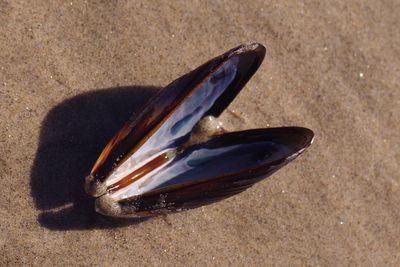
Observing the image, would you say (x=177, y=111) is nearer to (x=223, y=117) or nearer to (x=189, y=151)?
(x=189, y=151)

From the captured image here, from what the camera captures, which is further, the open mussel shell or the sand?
the sand

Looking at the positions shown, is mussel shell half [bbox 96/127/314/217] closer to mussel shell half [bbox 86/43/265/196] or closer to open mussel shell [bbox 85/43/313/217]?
open mussel shell [bbox 85/43/313/217]

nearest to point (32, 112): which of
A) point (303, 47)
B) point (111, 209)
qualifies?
point (111, 209)

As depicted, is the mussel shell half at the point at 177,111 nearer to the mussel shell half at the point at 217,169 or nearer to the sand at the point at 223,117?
the mussel shell half at the point at 217,169

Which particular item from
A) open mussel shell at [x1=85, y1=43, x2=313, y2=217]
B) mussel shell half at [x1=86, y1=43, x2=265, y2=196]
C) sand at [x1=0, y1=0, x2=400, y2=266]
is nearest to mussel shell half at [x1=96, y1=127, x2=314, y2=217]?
open mussel shell at [x1=85, y1=43, x2=313, y2=217]

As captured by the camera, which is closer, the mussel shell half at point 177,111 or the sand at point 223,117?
the mussel shell half at point 177,111

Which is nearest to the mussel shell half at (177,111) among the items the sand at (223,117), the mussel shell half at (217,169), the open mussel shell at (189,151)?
the open mussel shell at (189,151)
